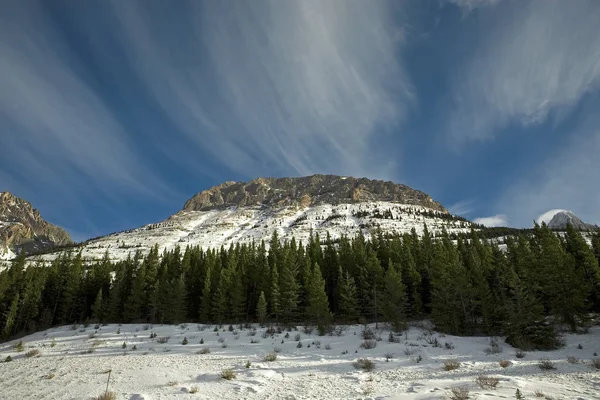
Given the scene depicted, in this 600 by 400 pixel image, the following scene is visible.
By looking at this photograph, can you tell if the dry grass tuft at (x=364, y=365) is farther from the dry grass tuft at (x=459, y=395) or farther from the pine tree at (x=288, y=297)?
the pine tree at (x=288, y=297)

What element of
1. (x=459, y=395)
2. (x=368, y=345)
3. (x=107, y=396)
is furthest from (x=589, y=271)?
(x=107, y=396)

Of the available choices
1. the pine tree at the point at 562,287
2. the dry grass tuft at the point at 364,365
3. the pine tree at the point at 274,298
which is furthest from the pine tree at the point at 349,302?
the dry grass tuft at the point at 364,365

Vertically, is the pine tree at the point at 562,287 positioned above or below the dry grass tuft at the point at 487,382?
above

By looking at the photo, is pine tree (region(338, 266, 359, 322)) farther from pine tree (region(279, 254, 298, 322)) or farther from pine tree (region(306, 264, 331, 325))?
pine tree (region(279, 254, 298, 322))

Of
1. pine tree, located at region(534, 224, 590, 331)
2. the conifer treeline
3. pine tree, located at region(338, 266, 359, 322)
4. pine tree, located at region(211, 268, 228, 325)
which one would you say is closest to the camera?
pine tree, located at region(534, 224, 590, 331)

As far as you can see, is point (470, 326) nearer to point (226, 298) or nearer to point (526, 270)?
point (526, 270)

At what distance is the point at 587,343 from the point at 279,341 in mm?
21096

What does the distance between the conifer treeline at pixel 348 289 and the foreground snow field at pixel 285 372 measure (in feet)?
32.1

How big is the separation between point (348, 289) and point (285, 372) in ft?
99.5

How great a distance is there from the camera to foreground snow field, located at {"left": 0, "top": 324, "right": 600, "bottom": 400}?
10297mm

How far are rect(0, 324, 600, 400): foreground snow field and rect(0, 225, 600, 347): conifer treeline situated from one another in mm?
9775

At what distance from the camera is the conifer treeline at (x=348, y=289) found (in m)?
31.1

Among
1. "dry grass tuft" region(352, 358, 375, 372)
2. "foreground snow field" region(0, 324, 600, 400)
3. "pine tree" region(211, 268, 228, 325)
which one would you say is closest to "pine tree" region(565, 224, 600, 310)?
"foreground snow field" region(0, 324, 600, 400)

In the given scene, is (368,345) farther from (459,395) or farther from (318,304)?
(318,304)
